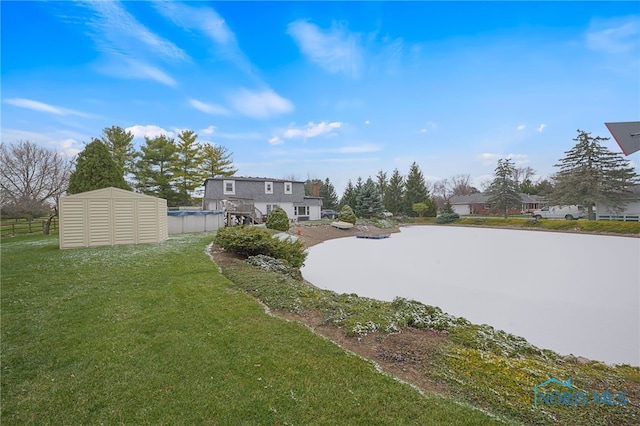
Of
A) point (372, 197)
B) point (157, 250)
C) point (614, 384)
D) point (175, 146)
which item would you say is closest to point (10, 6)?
point (157, 250)

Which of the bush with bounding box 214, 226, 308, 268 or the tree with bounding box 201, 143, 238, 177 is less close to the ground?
the tree with bounding box 201, 143, 238, 177

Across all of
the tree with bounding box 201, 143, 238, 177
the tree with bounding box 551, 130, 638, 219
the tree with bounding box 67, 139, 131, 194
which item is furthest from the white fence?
the tree with bounding box 551, 130, 638, 219

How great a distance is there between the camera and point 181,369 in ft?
8.14

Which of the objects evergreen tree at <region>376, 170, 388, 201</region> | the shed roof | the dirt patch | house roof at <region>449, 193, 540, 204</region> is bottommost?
the dirt patch

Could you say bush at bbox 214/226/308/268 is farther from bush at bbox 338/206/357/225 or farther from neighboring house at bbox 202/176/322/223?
bush at bbox 338/206/357/225

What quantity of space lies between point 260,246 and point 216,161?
2544 cm

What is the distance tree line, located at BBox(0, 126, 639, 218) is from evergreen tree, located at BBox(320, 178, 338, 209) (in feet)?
2.86

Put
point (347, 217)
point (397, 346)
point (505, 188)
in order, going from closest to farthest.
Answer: point (397, 346)
point (347, 217)
point (505, 188)

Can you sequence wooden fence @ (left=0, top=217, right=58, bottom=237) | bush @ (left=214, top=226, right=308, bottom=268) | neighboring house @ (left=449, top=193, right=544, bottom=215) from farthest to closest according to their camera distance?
neighboring house @ (left=449, top=193, right=544, bottom=215) → wooden fence @ (left=0, top=217, right=58, bottom=237) → bush @ (left=214, top=226, right=308, bottom=268)

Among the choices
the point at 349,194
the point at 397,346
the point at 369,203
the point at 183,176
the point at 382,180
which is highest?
the point at 382,180

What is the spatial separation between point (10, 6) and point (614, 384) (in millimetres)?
11546

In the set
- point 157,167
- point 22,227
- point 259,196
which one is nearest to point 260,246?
point 259,196

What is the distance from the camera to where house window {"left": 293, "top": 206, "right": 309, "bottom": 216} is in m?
Answer: 26.1

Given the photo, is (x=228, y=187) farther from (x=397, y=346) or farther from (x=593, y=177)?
(x=593, y=177)
